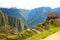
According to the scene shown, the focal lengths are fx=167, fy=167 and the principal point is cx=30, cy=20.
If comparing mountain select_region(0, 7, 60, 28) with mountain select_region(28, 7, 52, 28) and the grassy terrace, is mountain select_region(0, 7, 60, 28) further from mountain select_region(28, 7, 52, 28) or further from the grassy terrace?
the grassy terrace

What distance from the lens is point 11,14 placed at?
2795 millimetres

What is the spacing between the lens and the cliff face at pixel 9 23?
2752mm

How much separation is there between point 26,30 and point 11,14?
37cm

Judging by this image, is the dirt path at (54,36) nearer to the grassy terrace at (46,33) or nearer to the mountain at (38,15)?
the grassy terrace at (46,33)

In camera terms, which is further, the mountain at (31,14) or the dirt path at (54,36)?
the mountain at (31,14)

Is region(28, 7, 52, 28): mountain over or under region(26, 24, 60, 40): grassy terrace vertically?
over

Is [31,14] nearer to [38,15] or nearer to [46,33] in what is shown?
[38,15]

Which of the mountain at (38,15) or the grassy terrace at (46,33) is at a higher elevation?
the mountain at (38,15)

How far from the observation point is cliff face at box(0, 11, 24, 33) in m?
2.75

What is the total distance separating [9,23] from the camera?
9.10ft

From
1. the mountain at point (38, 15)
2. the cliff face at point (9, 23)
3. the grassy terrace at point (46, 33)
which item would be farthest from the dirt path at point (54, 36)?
the cliff face at point (9, 23)

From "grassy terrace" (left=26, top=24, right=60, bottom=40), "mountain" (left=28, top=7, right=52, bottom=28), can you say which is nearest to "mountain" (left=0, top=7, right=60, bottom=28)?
"mountain" (left=28, top=7, right=52, bottom=28)

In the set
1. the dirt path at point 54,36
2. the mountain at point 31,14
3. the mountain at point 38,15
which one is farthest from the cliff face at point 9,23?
the dirt path at point 54,36

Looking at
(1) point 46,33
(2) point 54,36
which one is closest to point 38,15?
(1) point 46,33
